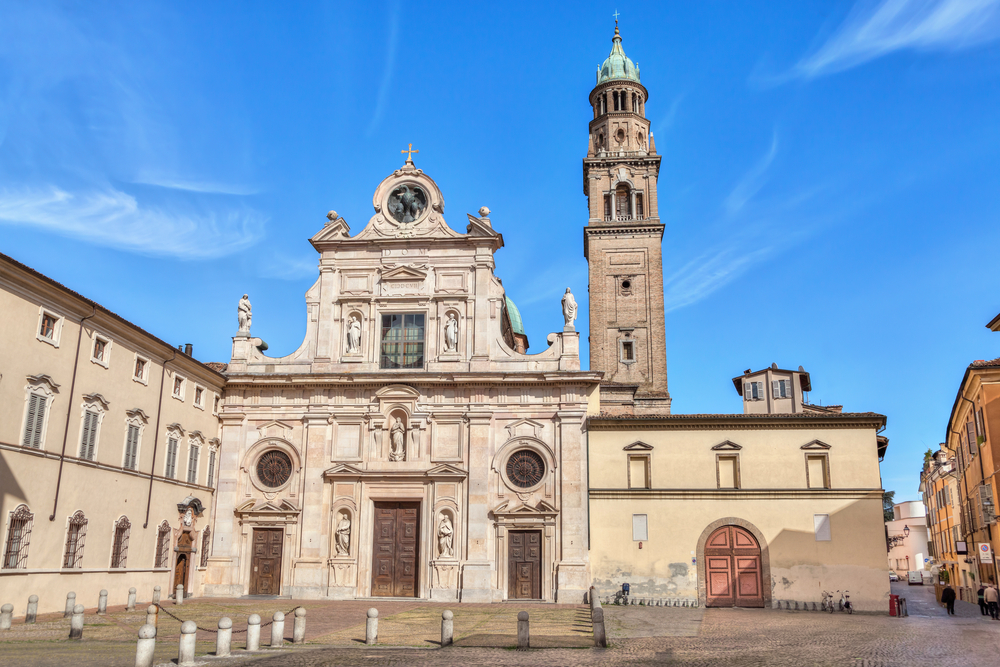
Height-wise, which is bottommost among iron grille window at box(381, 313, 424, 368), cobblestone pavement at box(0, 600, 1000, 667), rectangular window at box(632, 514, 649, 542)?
cobblestone pavement at box(0, 600, 1000, 667)

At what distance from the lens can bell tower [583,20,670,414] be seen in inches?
1863

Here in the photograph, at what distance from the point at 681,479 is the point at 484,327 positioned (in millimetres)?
9594

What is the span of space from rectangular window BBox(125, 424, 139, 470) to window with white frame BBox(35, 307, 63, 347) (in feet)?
14.4

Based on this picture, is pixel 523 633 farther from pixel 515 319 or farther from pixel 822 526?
pixel 515 319

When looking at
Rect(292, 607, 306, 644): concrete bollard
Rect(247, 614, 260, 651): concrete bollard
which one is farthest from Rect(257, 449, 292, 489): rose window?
Rect(247, 614, 260, 651): concrete bollard

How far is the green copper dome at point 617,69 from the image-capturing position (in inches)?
2136

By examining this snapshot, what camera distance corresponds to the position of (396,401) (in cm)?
3139

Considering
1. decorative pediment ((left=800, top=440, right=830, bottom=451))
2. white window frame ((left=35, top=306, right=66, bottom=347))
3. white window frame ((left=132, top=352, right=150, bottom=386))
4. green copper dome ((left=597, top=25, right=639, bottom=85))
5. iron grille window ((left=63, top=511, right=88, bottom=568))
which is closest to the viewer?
white window frame ((left=35, top=306, right=66, bottom=347))

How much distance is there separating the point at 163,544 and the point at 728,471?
20399 mm

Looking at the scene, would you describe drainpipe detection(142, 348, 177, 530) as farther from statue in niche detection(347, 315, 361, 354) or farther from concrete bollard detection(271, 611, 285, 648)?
concrete bollard detection(271, 611, 285, 648)

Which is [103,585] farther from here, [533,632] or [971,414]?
[971,414]

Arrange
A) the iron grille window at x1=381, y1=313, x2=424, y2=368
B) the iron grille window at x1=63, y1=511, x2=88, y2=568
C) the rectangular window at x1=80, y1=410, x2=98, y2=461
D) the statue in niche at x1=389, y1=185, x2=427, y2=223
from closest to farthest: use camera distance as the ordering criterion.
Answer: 1. the iron grille window at x1=63, y1=511, x2=88, y2=568
2. the rectangular window at x1=80, y1=410, x2=98, y2=461
3. the iron grille window at x1=381, y1=313, x2=424, y2=368
4. the statue in niche at x1=389, y1=185, x2=427, y2=223

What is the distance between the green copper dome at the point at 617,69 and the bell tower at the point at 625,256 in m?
0.70

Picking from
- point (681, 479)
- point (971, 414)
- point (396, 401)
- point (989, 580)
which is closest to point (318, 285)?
point (396, 401)
